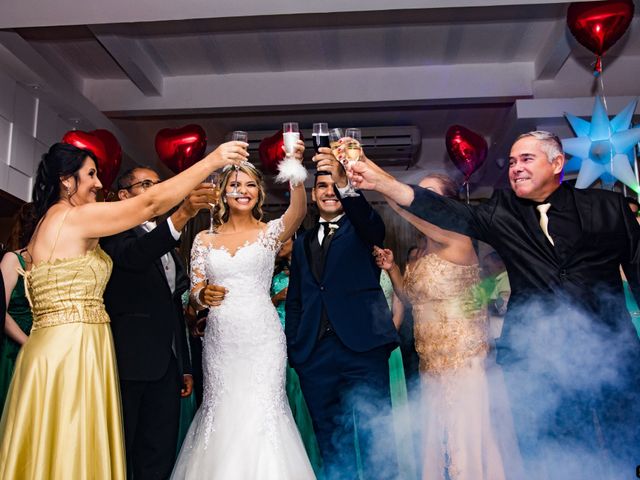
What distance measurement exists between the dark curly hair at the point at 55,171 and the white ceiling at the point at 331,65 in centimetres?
284

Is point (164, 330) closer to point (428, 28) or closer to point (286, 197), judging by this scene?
point (428, 28)

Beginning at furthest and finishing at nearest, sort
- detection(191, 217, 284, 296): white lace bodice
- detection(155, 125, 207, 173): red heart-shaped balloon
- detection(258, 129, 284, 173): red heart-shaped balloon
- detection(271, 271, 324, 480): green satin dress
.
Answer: detection(258, 129, 284, 173): red heart-shaped balloon → detection(155, 125, 207, 173): red heart-shaped balloon → detection(271, 271, 324, 480): green satin dress → detection(191, 217, 284, 296): white lace bodice

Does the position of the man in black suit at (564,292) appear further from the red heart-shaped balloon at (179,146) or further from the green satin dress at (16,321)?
the red heart-shaped balloon at (179,146)

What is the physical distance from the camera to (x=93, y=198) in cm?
272

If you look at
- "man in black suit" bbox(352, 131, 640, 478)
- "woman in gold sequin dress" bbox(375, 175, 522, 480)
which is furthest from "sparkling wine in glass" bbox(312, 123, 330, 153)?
"woman in gold sequin dress" bbox(375, 175, 522, 480)

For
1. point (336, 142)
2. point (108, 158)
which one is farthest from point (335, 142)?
point (108, 158)

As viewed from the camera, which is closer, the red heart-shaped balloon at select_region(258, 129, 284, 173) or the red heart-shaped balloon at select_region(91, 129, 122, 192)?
the red heart-shaped balloon at select_region(91, 129, 122, 192)

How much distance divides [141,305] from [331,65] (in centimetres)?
394

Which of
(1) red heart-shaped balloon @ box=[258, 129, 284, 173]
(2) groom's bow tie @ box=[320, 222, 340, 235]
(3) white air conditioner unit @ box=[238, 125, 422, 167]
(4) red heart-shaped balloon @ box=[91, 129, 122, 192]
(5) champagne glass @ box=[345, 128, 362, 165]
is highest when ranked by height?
(3) white air conditioner unit @ box=[238, 125, 422, 167]

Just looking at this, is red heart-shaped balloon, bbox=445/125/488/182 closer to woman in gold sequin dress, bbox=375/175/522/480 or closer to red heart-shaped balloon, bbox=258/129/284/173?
red heart-shaped balloon, bbox=258/129/284/173

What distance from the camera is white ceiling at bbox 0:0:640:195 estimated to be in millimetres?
5441

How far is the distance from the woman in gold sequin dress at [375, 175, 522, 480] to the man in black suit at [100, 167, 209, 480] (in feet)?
3.17

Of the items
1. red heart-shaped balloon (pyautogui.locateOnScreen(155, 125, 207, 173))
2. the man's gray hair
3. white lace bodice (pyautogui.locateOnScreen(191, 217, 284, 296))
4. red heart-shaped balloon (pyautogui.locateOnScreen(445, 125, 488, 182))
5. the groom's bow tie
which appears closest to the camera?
the man's gray hair

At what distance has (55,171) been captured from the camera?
8.60ft
